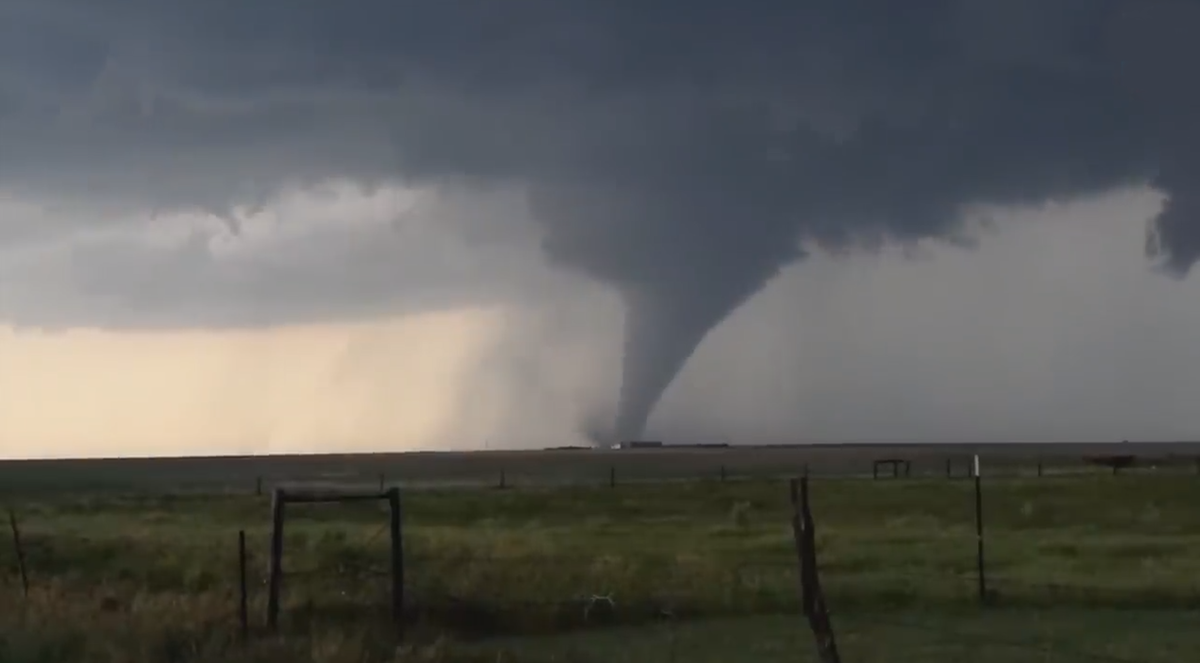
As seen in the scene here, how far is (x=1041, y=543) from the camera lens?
36.4 m

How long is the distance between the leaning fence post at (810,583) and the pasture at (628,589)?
1546 millimetres

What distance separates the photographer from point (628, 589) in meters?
24.5

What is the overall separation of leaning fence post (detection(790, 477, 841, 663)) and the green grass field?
1.53m

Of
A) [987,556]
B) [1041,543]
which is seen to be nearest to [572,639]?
[987,556]

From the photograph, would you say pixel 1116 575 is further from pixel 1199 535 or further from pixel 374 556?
pixel 374 556

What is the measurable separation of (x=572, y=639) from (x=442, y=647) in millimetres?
4804

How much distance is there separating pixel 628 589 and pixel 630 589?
48 millimetres

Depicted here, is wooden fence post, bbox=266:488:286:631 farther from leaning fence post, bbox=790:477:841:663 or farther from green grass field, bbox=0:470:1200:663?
leaning fence post, bbox=790:477:841:663

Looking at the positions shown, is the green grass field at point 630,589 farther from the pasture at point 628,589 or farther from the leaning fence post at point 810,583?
the leaning fence post at point 810,583

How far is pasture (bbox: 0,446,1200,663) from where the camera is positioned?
1734 cm

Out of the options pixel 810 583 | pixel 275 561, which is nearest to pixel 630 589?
pixel 275 561

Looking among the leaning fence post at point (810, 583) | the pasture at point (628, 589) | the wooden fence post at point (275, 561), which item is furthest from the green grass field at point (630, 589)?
the leaning fence post at point (810, 583)

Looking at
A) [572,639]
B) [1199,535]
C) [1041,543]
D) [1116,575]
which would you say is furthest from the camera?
[1199,535]

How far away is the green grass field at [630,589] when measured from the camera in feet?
56.9
